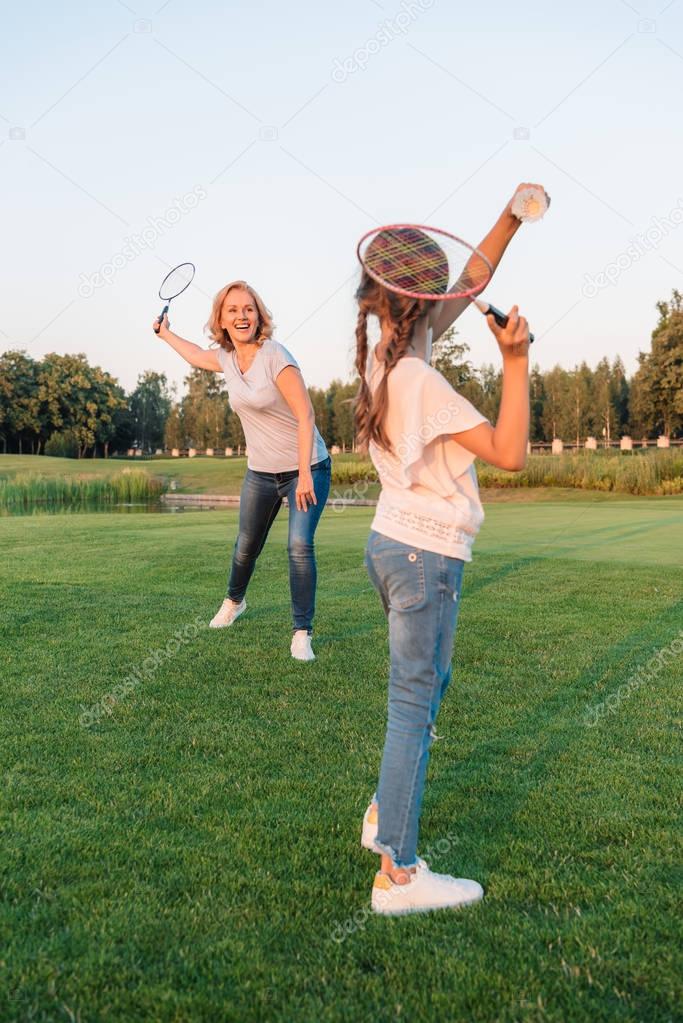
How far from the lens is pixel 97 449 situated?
84.8 m

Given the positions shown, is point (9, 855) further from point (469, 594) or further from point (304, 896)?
point (469, 594)

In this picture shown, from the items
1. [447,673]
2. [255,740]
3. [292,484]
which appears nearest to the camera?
[447,673]

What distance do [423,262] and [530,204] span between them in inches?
21.1

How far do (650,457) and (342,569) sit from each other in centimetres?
2561

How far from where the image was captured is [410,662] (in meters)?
→ 2.92

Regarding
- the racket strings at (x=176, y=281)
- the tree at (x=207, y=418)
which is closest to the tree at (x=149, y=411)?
the tree at (x=207, y=418)

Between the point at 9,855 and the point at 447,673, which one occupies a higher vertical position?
the point at 447,673

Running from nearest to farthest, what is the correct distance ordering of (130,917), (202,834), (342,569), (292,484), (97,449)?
(130,917)
(202,834)
(292,484)
(342,569)
(97,449)

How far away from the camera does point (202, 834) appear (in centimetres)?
338

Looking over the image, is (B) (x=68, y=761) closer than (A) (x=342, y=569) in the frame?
Yes

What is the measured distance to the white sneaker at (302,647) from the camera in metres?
6.21

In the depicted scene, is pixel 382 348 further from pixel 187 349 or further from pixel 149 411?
pixel 149 411

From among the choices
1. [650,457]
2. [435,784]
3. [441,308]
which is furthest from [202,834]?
[650,457]

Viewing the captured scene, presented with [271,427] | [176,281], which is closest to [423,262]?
[271,427]
